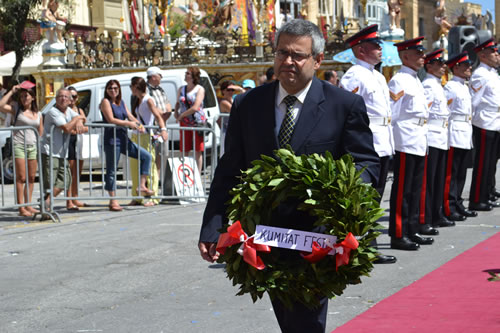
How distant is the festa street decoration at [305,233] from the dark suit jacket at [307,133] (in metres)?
0.17

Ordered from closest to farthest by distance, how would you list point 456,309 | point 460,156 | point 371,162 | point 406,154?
point 371,162, point 456,309, point 406,154, point 460,156

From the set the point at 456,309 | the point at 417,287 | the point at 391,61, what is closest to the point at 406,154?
the point at 417,287

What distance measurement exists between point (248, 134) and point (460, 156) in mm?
7569

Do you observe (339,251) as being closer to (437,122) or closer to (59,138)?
(437,122)

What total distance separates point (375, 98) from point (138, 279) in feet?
8.37

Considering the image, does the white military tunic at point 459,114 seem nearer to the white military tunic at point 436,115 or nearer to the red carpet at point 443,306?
the white military tunic at point 436,115

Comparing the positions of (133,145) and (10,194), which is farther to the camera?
(10,194)

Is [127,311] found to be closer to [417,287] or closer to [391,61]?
[417,287]

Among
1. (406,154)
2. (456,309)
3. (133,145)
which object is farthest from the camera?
(133,145)

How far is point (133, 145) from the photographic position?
42.6 feet

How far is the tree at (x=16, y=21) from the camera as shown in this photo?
34.0 m

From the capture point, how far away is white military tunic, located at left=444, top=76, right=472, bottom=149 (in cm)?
1120

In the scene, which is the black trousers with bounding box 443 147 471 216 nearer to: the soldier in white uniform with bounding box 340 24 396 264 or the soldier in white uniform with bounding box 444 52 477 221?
the soldier in white uniform with bounding box 444 52 477 221

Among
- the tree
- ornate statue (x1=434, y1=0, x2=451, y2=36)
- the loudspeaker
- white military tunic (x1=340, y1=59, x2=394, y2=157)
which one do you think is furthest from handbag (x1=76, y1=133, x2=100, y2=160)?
the tree
